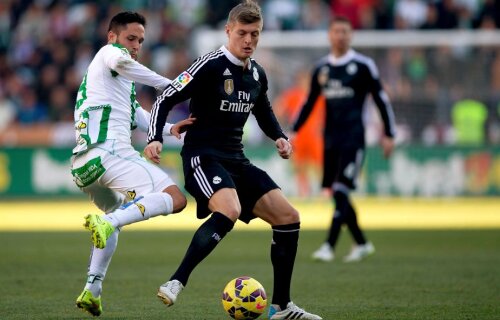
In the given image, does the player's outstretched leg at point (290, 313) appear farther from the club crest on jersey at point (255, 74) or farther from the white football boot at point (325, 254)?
the white football boot at point (325, 254)

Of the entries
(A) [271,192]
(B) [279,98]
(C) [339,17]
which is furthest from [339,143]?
(B) [279,98]

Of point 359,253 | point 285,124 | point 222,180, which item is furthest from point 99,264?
point 285,124

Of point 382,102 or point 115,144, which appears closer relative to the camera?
point 115,144

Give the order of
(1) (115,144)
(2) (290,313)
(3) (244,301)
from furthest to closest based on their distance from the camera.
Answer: (1) (115,144) < (2) (290,313) < (3) (244,301)

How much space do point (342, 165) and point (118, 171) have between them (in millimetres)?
4802

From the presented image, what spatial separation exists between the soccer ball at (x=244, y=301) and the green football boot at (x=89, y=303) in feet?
3.01

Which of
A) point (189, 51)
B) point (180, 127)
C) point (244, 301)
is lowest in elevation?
point (244, 301)

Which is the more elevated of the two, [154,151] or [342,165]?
[154,151]

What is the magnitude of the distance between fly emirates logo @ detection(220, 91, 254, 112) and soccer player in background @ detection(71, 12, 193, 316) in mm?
280

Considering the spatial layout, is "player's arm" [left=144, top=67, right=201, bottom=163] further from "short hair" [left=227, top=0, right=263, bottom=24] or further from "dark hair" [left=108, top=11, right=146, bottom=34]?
"dark hair" [left=108, top=11, right=146, bottom=34]

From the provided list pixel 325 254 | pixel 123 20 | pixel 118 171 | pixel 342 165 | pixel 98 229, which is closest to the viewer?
pixel 98 229

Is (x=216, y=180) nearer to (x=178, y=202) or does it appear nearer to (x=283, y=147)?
(x=178, y=202)

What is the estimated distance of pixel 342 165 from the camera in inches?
468

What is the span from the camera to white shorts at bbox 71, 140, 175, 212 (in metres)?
7.47
